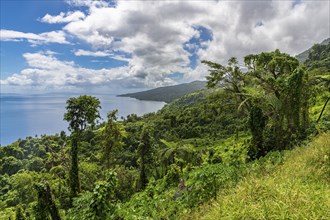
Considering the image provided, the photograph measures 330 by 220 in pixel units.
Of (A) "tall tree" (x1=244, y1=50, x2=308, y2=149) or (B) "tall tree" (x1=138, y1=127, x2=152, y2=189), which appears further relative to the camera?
(B) "tall tree" (x1=138, y1=127, x2=152, y2=189)

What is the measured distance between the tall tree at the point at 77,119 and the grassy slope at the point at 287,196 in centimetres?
1721

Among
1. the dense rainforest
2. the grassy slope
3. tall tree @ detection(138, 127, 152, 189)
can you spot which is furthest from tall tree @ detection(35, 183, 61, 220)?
tall tree @ detection(138, 127, 152, 189)

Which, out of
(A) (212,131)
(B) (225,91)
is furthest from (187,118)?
(B) (225,91)

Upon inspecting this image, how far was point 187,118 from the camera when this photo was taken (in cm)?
7950

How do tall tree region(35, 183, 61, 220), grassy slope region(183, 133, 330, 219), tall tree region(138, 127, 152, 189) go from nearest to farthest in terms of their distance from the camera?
1. grassy slope region(183, 133, 330, 219)
2. tall tree region(35, 183, 61, 220)
3. tall tree region(138, 127, 152, 189)

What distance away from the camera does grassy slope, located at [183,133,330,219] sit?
4031 millimetres

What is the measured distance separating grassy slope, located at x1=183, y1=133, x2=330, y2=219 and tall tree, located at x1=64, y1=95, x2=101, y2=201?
677 inches

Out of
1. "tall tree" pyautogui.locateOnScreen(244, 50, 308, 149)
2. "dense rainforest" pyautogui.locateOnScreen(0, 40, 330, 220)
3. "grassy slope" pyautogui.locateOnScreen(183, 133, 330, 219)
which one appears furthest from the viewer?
"tall tree" pyautogui.locateOnScreen(244, 50, 308, 149)

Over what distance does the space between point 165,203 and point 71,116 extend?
1652 centimetres

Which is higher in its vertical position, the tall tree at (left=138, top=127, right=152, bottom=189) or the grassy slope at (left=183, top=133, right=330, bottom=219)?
the grassy slope at (left=183, top=133, right=330, bottom=219)

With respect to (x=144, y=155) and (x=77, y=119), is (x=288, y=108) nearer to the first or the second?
(x=144, y=155)

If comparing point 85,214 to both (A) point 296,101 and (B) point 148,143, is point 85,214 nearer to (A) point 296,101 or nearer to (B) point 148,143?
(A) point 296,101

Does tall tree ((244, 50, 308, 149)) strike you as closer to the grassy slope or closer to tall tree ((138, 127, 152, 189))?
the grassy slope

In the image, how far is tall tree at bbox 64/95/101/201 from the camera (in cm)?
2122
